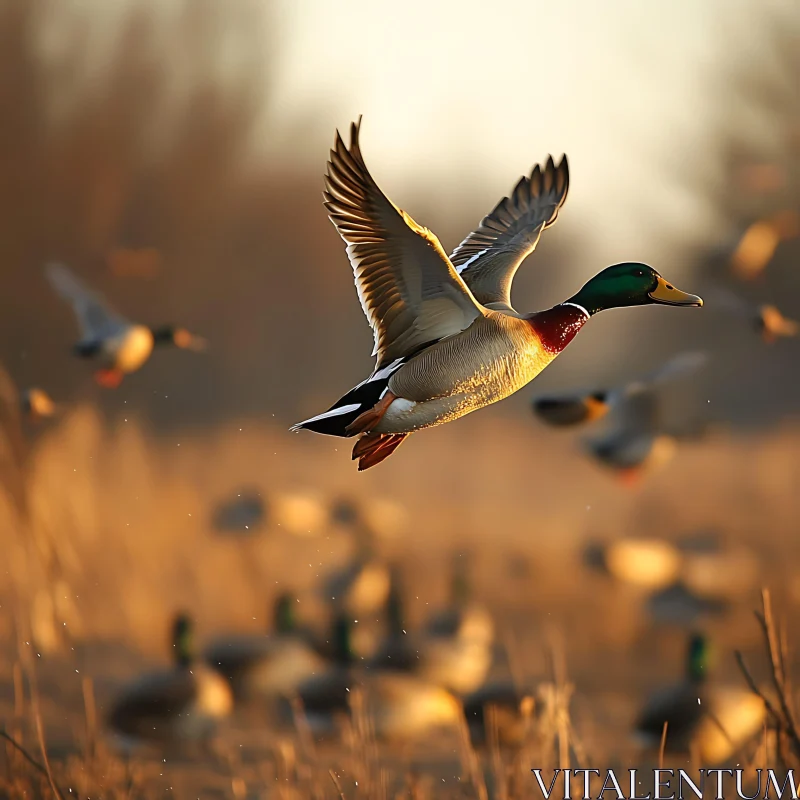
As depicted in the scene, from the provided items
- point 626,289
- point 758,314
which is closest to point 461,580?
point 758,314

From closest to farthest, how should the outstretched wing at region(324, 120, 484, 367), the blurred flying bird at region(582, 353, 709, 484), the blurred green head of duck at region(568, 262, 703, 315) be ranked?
A: the outstretched wing at region(324, 120, 484, 367) < the blurred green head of duck at region(568, 262, 703, 315) < the blurred flying bird at region(582, 353, 709, 484)

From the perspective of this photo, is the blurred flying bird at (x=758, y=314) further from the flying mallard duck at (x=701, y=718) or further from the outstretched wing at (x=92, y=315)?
the outstretched wing at (x=92, y=315)

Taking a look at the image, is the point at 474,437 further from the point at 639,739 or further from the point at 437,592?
the point at 639,739

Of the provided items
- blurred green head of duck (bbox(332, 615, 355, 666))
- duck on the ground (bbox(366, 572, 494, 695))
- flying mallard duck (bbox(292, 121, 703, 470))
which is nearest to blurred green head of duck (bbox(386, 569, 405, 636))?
duck on the ground (bbox(366, 572, 494, 695))

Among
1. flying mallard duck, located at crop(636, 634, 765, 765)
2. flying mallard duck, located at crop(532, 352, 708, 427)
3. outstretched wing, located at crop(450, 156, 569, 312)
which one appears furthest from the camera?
flying mallard duck, located at crop(636, 634, 765, 765)

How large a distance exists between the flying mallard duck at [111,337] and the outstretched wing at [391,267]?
208 centimetres

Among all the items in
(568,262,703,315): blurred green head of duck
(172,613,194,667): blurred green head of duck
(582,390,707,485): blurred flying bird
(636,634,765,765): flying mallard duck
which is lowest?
(636,634,765,765): flying mallard duck

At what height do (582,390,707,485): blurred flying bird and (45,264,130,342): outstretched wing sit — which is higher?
(45,264,130,342): outstretched wing

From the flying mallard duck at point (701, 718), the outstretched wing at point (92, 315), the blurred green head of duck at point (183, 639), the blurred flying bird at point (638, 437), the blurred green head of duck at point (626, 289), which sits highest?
the outstretched wing at point (92, 315)

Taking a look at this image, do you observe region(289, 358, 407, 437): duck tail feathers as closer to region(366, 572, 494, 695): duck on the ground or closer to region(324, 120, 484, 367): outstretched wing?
region(324, 120, 484, 367): outstretched wing

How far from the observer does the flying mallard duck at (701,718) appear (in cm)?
376

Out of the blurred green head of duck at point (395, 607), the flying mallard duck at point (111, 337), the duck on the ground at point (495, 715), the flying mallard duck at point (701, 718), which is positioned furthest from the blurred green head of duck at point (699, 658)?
the flying mallard duck at point (111, 337)

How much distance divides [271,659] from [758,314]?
6.86 feet

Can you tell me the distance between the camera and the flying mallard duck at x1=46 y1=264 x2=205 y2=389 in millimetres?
3672
